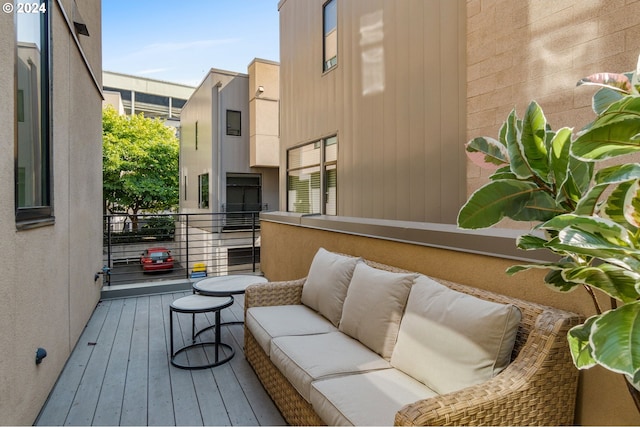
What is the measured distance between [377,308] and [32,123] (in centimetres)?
242

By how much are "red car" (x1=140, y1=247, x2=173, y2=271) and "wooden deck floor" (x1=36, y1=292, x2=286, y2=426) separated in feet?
24.8

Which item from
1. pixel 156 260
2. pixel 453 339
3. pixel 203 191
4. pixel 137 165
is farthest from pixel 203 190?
pixel 453 339

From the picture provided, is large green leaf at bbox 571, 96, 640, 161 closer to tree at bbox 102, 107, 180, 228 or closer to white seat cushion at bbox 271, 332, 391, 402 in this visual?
white seat cushion at bbox 271, 332, 391, 402

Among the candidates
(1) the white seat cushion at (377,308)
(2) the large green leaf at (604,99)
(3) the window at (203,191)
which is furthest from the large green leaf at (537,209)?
(3) the window at (203,191)

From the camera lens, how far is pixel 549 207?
93 centimetres

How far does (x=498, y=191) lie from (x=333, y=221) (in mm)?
2590

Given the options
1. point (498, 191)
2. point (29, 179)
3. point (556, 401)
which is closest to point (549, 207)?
point (498, 191)

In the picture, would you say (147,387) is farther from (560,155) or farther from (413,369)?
(560,155)

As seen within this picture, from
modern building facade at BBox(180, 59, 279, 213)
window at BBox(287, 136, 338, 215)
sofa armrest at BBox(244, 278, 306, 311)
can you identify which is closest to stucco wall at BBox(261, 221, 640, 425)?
sofa armrest at BBox(244, 278, 306, 311)

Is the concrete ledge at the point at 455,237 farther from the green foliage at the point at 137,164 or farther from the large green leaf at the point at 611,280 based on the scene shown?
A: the green foliage at the point at 137,164

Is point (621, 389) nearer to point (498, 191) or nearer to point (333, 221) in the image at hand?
point (498, 191)

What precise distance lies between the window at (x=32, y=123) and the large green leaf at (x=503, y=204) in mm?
2202

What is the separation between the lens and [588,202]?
0.81 m

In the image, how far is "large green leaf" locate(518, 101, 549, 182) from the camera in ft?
2.97
